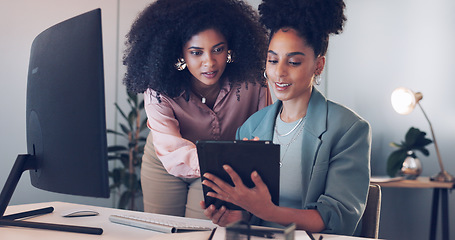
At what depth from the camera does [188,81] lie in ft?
5.93

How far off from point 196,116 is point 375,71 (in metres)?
2.49

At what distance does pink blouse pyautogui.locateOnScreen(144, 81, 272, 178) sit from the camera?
1.73 m

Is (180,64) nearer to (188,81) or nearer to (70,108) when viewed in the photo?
(188,81)

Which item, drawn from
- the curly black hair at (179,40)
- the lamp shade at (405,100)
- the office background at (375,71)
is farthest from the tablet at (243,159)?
the office background at (375,71)

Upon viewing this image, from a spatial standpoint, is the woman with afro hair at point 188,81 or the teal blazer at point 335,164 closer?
the teal blazer at point 335,164

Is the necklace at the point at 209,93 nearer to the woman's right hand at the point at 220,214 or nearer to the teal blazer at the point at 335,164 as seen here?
the teal blazer at the point at 335,164

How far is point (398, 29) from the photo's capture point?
3596 millimetres

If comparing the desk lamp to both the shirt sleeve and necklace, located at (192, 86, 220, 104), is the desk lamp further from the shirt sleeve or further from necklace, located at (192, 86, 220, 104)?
the shirt sleeve

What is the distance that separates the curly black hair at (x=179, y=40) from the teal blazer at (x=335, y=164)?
1.53 ft

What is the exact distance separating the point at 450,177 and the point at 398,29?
136 centimetres

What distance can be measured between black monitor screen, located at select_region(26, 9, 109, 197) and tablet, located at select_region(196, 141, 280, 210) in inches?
9.6

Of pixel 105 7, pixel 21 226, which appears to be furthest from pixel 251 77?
pixel 105 7

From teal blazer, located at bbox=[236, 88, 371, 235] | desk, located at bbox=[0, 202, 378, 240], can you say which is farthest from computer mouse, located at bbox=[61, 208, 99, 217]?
teal blazer, located at bbox=[236, 88, 371, 235]

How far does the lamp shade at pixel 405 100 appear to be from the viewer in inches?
118
